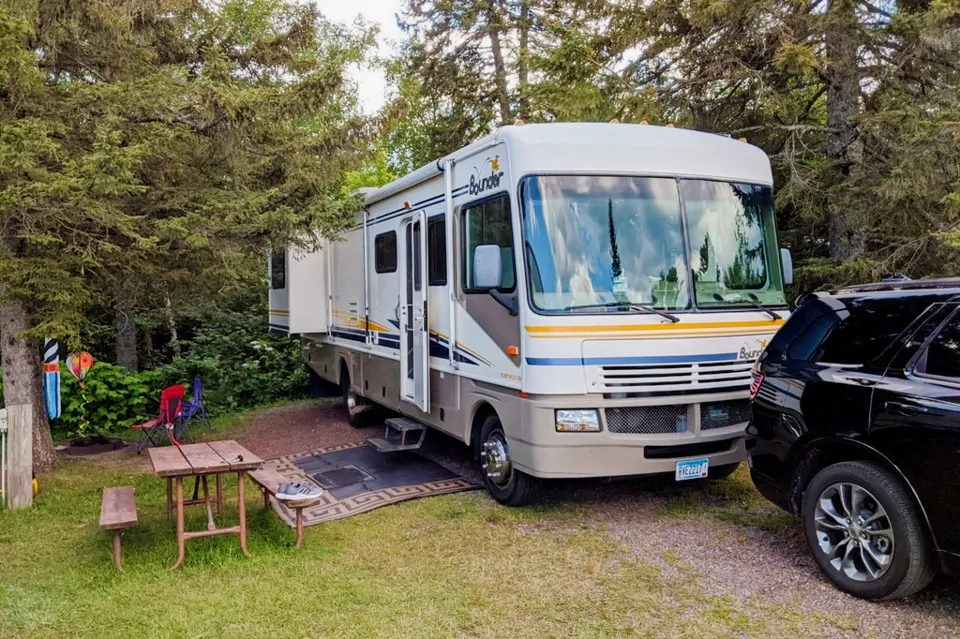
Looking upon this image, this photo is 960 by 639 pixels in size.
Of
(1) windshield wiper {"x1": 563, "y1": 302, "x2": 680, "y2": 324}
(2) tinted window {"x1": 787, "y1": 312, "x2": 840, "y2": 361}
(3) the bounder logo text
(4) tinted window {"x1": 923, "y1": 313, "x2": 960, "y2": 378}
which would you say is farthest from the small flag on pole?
(4) tinted window {"x1": 923, "y1": 313, "x2": 960, "y2": 378}

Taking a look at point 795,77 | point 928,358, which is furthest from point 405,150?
point 928,358

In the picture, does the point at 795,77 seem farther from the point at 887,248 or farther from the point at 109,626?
the point at 109,626

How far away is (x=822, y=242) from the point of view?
10.1 m

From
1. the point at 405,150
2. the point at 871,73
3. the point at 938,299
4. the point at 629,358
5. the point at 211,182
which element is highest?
the point at 405,150

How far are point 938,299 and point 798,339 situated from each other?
87 cm

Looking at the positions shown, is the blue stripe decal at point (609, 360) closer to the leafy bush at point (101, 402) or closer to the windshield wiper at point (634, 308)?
the windshield wiper at point (634, 308)

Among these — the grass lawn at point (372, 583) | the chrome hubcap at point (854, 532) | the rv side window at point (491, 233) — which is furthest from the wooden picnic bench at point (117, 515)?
the chrome hubcap at point (854, 532)

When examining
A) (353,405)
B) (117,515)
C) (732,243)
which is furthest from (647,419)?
(353,405)

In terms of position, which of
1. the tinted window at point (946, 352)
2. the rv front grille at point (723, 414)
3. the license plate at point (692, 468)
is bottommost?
the license plate at point (692, 468)

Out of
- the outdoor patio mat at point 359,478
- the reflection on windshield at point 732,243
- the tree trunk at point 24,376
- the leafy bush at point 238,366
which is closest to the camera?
the reflection on windshield at point 732,243

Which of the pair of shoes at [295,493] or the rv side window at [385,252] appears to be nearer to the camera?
the pair of shoes at [295,493]

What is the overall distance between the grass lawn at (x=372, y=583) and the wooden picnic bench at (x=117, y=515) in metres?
0.20

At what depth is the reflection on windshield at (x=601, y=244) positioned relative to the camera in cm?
570

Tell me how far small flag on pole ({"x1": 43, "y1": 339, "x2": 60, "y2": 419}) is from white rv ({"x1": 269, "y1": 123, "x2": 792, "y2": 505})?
174 inches
